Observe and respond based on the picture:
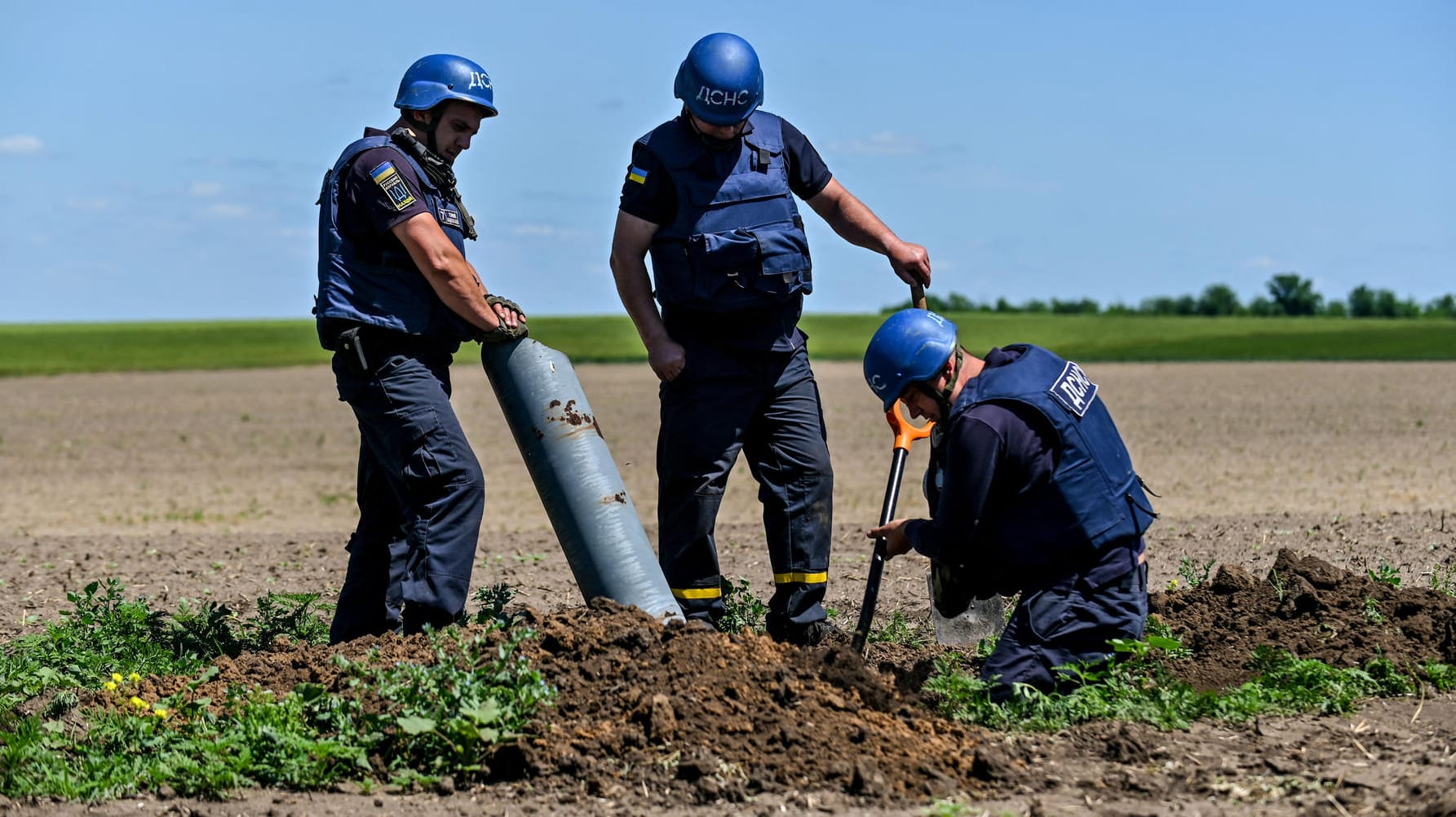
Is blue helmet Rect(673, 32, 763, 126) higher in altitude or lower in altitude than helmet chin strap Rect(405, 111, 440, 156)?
higher

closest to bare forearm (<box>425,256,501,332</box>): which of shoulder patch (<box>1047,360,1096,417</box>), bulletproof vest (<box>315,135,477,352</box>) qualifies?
bulletproof vest (<box>315,135,477,352</box>)

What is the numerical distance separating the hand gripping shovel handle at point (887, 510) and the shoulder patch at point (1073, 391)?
2.06 feet

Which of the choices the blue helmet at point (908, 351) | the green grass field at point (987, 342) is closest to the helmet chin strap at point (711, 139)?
the blue helmet at point (908, 351)

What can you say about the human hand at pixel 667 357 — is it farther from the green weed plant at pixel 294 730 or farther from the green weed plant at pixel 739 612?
the green weed plant at pixel 294 730

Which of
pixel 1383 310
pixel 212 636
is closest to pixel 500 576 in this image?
pixel 212 636

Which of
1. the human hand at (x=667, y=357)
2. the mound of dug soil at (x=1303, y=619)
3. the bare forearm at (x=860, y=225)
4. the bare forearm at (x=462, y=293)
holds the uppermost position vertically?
the bare forearm at (x=860, y=225)

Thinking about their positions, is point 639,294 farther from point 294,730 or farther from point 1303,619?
point 1303,619

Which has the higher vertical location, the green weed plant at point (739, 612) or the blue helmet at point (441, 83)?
the blue helmet at point (441, 83)

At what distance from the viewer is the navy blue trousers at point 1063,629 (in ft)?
17.3

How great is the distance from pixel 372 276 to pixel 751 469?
5.43ft

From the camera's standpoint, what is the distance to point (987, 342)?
178ft

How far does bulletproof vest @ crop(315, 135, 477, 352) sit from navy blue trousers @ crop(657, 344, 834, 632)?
3.15 feet

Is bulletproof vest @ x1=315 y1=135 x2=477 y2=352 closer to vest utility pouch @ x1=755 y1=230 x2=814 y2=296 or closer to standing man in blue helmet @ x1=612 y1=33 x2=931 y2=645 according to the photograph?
standing man in blue helmet @ x1=612 y1=33 x2=931 y2=645

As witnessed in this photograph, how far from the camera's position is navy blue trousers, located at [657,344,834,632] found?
6.14m
